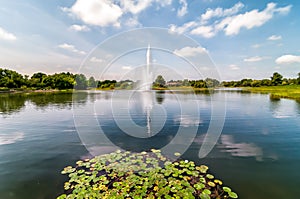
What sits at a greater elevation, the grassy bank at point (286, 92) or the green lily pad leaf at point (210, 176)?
the grassy bank at point (286, 92)

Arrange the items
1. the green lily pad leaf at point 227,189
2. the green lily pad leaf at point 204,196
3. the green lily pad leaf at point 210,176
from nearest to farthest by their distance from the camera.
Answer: the green lily pad leaf at point 204,196 < the green lily pad leaf at point 227,189 < the green lily pad leaf at point 210,176

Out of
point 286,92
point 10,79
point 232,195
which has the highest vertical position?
point 10,79

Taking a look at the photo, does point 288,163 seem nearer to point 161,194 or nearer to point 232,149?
point 232,149

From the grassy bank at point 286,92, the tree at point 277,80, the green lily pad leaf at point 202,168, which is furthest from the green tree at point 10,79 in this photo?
the tree at point 277,80

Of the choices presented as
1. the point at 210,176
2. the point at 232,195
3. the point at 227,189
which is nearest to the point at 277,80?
the point at 210,176

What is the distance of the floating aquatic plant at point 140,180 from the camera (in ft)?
15.1

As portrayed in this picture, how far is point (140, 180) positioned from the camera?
524 centimetres

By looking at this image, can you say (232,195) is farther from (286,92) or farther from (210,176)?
(286,92)

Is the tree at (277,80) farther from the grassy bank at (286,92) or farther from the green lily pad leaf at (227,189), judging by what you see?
the green lily pad leaf at (227,189)

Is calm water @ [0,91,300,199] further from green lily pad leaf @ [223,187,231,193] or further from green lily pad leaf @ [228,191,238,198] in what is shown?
green lily pad leaf @ [223,187,231,193]

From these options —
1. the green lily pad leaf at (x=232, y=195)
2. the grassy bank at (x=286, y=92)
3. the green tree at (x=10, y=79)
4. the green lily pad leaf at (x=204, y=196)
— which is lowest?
the green lily pad leaf at (x=232, y=195)

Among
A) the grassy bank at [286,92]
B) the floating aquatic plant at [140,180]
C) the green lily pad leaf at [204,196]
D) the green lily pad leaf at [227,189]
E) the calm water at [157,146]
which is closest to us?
the green lily pad leaf at [204,196]

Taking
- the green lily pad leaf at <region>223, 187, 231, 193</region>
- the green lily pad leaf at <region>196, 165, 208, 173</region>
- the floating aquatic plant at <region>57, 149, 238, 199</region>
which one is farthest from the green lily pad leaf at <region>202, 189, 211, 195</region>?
the green lily pad leaf at <region>196, 165, 208, 173</region>

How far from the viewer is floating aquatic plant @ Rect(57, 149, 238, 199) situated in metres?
4.59
